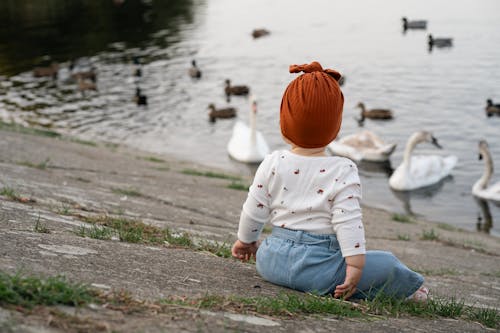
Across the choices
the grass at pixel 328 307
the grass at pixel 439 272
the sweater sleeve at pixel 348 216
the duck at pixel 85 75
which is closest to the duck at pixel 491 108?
the grass at pixel 439 272

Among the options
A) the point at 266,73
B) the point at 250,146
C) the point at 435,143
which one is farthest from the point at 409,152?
the point at 266,73

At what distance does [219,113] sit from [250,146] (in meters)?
4.85

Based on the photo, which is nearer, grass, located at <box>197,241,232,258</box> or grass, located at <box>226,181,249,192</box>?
grass, located at <box>197,241,232,258</box>

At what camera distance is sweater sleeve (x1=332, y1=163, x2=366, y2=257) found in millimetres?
4203

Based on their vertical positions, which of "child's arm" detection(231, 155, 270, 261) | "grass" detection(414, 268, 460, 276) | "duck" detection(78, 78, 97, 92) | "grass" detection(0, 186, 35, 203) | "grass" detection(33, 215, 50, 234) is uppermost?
"child's arm" detection(231, 155, 270, 261)

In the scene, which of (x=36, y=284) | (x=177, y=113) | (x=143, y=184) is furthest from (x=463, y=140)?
(x=36, y=284)

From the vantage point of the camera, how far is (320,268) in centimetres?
436

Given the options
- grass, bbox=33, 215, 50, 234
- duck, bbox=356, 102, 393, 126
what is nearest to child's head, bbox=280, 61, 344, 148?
grass, bbox=33, 215, 50, 234

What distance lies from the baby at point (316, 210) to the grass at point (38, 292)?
4.72 ft

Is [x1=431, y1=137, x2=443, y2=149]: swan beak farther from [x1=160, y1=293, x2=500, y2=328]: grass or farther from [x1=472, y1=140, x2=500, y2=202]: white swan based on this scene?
[x1=160, y1=293, x2=500, y2=328]: grass

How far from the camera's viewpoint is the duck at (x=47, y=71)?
1161 inches

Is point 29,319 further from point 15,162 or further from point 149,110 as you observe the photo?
point 149,110

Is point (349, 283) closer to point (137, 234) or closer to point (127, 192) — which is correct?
point (137, 234)

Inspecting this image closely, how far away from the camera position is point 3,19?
145ft
